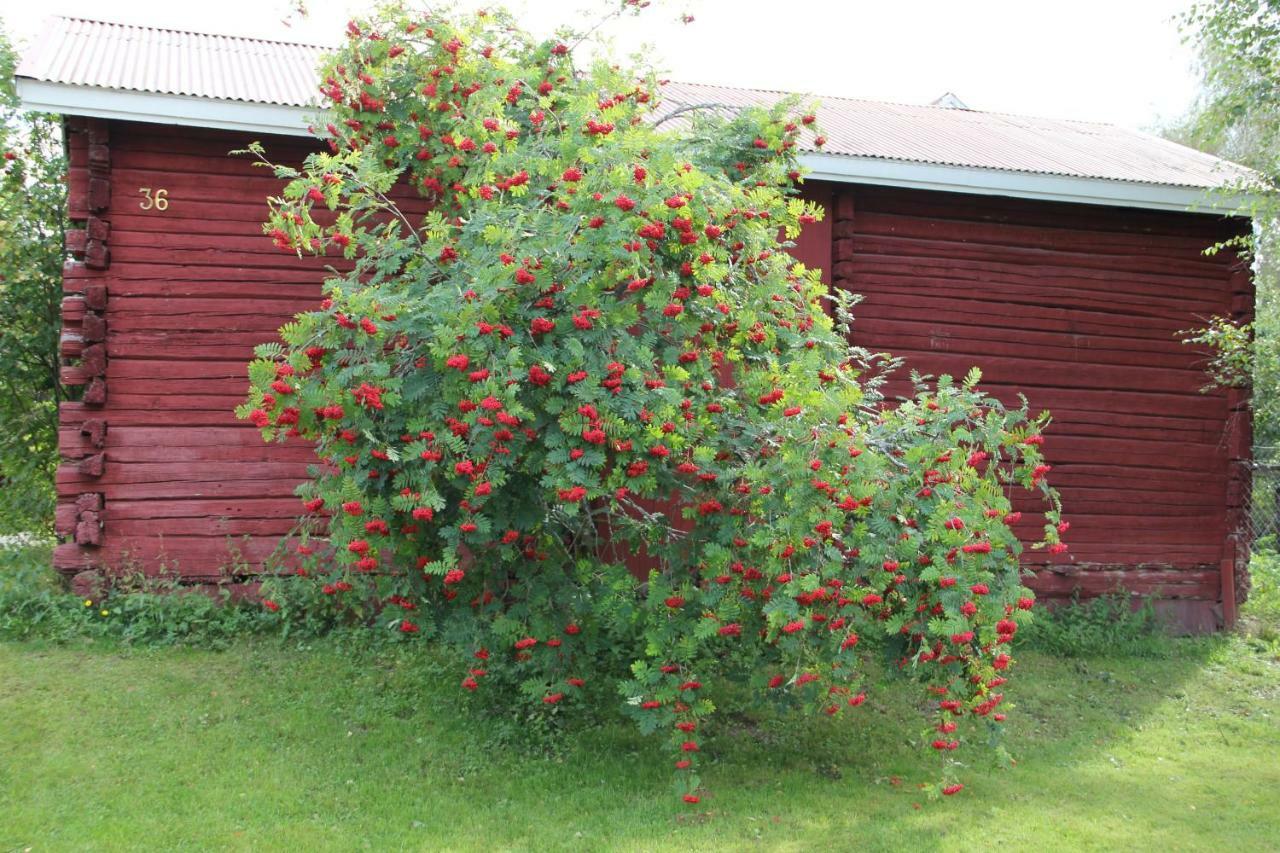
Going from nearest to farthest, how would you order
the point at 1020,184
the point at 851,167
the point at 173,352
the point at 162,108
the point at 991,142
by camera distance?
the point at 162,108
the point at 173,352
the point at 851,167
the point at 1020,184
the point at 991,142

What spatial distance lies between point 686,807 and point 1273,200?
5.93 meters

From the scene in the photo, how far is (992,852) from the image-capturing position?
180 inches

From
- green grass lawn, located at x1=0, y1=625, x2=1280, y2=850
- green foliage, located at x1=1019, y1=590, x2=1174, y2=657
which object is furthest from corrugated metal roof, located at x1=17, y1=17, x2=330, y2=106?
green foliage, located at x1=1019, y1=590, x2=1174, y2=657

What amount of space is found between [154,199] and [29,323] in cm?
272

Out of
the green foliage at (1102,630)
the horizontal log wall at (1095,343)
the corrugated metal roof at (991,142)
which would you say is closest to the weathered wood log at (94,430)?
the corrugated metal roof at (991,142)

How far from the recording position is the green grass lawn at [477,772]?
15.1ft

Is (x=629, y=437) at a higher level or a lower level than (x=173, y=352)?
lower

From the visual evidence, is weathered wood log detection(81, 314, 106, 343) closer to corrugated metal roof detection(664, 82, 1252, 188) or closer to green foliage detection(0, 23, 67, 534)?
green foliage detection(0, 23, 67, 534)

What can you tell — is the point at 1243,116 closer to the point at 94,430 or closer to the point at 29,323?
the point at 94,430

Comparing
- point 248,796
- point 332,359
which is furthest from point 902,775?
point 332,359

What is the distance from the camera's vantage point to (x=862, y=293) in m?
8.27

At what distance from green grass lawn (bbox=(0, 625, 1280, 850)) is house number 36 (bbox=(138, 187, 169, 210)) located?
283 centimetres

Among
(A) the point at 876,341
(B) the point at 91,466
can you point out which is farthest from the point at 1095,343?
(B) the point at 91,466

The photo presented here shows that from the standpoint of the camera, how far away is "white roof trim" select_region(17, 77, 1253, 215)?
6.50 m
